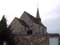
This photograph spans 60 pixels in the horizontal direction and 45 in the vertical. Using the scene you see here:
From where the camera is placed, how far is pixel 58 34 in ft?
109

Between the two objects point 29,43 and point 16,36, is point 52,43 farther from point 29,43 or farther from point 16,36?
point 16,36

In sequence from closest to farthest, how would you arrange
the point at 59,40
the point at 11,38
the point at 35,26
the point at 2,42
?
the point at 2,42, the point at 11,38, the point at 59,40, the point at 35,26

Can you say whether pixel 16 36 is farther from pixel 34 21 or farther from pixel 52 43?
pixel 34 21

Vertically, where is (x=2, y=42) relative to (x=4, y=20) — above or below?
below

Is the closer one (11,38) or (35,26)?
(11,38)

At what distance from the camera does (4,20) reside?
3055cm

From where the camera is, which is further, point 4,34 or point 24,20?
point 24,20

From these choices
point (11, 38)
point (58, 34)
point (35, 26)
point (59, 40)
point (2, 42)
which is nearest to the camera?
point (2, 42)

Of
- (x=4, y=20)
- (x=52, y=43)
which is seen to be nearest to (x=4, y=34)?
(x=4, y=20)

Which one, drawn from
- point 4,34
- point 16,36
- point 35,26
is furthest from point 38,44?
point 35,26

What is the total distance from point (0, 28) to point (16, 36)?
3.24m

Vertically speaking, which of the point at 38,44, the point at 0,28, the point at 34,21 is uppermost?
the point at 34,21

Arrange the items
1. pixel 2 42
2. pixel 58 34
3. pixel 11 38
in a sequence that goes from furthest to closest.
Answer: pixel 58 34 < pixel 11 38 < pixel 2 42

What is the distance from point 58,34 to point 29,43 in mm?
7107
